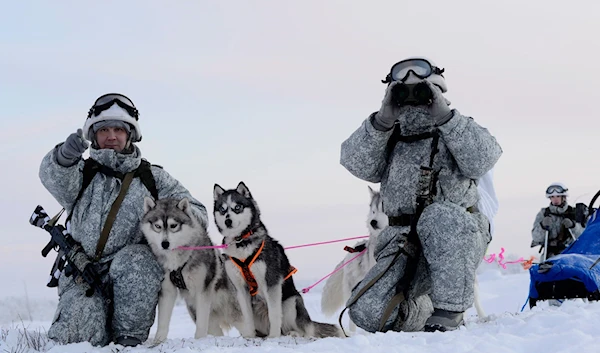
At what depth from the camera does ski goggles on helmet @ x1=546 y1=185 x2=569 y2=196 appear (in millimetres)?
10352

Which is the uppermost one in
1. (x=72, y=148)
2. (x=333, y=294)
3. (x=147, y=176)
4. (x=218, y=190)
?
(x=72, y=148)

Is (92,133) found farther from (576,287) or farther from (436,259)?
(576,287)

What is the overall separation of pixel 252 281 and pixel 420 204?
4.93 feet

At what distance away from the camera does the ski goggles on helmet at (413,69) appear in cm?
398

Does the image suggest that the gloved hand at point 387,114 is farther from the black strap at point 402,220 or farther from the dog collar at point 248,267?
the dog collar at point 248,267

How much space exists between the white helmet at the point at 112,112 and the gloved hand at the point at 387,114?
193 cm

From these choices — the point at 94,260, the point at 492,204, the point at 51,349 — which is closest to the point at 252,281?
the point at 94,260

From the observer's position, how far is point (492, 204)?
7.77m

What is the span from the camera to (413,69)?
3990 mm

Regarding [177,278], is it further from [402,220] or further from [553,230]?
[553,230]

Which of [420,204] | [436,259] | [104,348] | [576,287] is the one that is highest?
[420,204]

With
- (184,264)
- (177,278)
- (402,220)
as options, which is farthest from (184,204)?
(402,220)

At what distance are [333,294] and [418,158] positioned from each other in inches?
121

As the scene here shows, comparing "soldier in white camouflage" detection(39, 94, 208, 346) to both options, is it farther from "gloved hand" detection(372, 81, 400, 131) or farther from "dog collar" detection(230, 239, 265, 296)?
"gloved hand" detection(372, 81, 400, 131)
